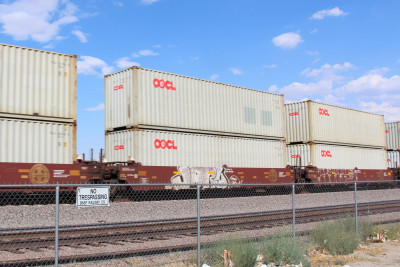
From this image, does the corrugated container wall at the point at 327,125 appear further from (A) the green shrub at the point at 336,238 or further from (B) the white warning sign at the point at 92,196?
(B) the white warning sign at the point at 92,196

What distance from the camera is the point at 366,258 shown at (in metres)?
8.05

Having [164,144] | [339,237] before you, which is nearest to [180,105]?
[164,144]

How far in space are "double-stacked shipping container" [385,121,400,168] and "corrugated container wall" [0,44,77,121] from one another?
2864cm

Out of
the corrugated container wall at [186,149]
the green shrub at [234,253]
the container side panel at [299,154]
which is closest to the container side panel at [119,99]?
the corrugated container wall at [186,149]

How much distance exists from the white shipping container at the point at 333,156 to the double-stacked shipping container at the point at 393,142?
13.0 feet

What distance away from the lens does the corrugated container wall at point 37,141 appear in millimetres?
13289

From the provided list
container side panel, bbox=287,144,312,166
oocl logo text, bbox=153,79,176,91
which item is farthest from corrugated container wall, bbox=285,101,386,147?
oocl logo text, bbox=153,79,176,91

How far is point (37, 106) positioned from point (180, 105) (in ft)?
22.2

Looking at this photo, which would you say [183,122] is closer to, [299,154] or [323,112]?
[299,154]

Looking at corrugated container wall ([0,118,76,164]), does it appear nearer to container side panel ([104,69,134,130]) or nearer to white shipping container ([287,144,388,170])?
container side panel ([104,69,134,130])

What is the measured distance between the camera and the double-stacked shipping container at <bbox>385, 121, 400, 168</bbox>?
111 ft

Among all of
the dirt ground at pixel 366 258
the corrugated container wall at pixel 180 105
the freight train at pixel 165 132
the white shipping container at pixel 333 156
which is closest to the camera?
the dirt ground at pixel 366 258

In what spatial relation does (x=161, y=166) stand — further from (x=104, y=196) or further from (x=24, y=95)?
(x=104, y=196)

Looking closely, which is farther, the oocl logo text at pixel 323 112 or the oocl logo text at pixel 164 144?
the oocl logo text at pixel 323 112
